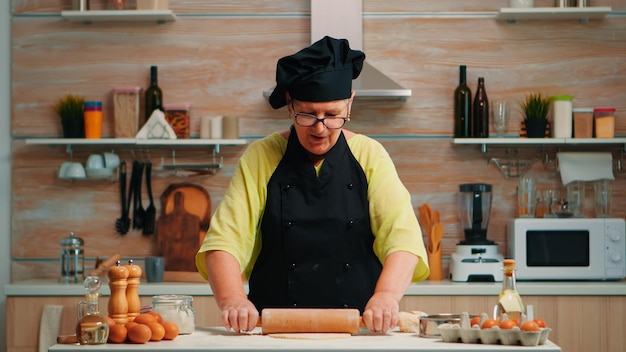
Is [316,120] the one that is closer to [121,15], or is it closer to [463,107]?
[463,107]

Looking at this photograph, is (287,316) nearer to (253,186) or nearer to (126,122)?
(253,186)

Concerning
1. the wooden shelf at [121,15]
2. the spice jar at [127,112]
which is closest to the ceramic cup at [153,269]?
the spice jar at [127,112]

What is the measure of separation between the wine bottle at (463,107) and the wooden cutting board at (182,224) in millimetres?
1286

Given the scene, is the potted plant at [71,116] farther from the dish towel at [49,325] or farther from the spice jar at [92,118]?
the dish towel at [49,325]

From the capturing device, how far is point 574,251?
4.35 m

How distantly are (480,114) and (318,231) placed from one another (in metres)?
2.31

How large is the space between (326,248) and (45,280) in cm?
255

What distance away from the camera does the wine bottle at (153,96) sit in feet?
15.0

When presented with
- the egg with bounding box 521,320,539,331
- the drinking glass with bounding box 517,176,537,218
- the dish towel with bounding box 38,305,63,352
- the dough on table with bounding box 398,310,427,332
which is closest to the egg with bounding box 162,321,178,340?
the dough on table with bounding box 398,310,427,332

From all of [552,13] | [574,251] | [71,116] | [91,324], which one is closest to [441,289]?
[574,251]

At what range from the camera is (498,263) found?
432 cm

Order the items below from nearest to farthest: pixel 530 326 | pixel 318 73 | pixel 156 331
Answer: pixel 530 326
pixel 156 331
pixel 318 73

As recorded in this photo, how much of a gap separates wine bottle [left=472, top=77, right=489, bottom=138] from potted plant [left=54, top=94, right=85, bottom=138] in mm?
1928

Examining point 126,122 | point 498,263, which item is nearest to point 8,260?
point 126,122
